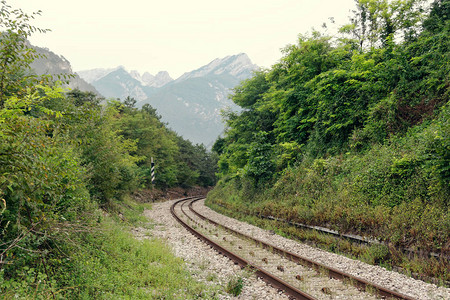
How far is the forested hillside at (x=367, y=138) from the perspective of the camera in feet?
26.8

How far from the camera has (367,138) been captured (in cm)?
1337

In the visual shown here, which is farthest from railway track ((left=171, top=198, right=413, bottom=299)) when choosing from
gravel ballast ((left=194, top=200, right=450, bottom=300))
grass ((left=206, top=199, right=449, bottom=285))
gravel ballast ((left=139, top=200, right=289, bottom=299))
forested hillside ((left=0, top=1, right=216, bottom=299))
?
forested hillside ((left=0, top=1, right=216, bottom=299))

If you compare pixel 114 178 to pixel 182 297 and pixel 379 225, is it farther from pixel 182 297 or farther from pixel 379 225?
pixel 379 225

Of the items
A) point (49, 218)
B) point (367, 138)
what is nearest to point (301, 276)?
point (49, 218)

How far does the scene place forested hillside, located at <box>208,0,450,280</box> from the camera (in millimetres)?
8156

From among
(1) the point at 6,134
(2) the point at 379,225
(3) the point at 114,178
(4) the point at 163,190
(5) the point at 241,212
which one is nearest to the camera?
(1) the point at 6,134

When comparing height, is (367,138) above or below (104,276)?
above

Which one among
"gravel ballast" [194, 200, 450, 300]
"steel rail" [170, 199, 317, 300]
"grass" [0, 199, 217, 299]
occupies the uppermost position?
"grass" [0, 199, 217, 299]

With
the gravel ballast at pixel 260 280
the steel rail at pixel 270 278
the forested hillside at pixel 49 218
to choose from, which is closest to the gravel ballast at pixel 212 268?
the gravel ballast at pixel 260 280

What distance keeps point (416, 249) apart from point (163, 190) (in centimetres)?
4037

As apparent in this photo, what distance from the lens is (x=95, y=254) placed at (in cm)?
700

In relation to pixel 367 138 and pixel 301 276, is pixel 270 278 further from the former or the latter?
pixel 367 138

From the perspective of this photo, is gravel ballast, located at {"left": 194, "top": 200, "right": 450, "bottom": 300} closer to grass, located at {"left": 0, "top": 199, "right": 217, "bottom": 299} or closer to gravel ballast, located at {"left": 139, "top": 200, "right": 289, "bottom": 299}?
gravel ballast, located at {"left": 139, "top": 200, "right": 289, "bottom": 299}

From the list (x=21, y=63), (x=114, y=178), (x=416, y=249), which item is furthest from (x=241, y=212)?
(x=21, y=63)
